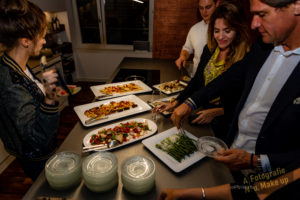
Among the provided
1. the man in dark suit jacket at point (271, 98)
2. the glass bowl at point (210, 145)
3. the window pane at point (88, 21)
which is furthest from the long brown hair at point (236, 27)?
the window pane at point (88, 21)

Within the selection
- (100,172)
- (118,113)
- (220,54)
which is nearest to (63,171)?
(100,172)

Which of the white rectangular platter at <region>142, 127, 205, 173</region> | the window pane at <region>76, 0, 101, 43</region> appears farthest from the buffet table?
the window pane at <region>76, 0, 101, 43</region>

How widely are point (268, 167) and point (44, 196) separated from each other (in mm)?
1237

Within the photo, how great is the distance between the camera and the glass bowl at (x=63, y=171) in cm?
91

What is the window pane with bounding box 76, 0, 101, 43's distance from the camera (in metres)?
4.91

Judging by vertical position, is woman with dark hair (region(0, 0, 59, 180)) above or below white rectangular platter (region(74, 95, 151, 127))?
above

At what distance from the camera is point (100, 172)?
916mm

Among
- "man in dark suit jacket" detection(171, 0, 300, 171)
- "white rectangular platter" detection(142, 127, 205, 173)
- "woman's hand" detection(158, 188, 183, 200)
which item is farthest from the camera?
"white rectangular platter" detection(142, 127, 205, 173)

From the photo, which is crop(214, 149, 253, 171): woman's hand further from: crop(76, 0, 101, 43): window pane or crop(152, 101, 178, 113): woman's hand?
crop(76, 0, 101, 43): window pane

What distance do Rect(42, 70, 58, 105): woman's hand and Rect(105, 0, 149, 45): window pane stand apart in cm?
438

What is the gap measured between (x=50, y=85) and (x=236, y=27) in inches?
64.6

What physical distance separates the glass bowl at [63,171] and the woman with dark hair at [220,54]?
79 cm

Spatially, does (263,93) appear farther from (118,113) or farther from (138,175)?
(118,113)

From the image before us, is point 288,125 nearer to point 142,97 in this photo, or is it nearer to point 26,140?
point 142,97
